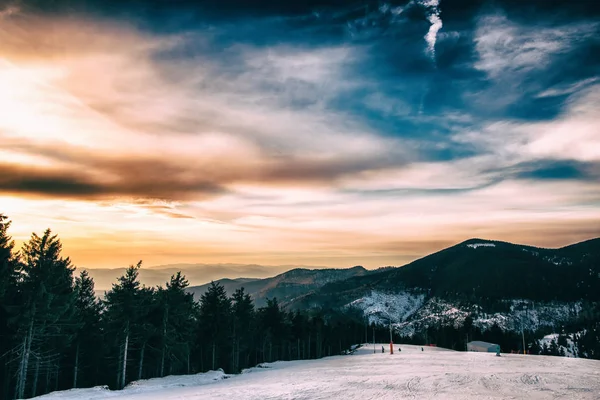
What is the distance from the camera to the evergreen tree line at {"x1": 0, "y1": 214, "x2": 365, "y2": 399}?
3784 cm

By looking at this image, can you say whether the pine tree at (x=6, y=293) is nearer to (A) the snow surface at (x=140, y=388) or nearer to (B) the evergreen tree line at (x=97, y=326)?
(B) the evergreen tree line at (x=97, y=326)

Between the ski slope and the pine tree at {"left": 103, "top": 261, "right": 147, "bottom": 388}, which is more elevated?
the pine tree at {"left": 103, "top": 261, "right": 147, "bottom": 388}

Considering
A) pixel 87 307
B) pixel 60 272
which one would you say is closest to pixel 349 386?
pixel 60 272

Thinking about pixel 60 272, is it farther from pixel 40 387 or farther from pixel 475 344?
pixel 475 344

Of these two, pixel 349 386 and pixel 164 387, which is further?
pixel 164 387

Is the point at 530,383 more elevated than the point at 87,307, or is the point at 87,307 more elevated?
the point at 87,307

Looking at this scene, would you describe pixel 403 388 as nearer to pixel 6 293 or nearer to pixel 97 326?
pixel 6 293

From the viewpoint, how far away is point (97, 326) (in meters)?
56.8

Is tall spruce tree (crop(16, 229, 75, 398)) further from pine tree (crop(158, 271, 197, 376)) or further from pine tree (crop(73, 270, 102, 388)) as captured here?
pine tree (crop(158, 271, 197, 376))

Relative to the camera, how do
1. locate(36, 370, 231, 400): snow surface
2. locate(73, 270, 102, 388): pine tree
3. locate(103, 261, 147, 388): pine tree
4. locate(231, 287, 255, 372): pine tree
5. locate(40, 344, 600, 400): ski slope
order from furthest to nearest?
locate(231, 287, 255, 372): pine tree < locate(73, 270, 102, 388): pine tree < locate(103, 261, 147, 388): pine tree < locate(36, 370, 231, 400): snow surface < locate(40, 344, 600, 400): ski slope

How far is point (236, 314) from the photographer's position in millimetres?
76438

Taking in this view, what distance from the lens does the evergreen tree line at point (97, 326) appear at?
37844 mm

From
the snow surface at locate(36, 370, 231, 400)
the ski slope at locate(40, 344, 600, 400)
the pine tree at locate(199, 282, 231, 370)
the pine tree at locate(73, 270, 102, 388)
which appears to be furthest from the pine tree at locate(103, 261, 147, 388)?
the pine tree at locate(199, 282, 231, 370)

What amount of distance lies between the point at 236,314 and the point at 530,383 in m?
51.7
